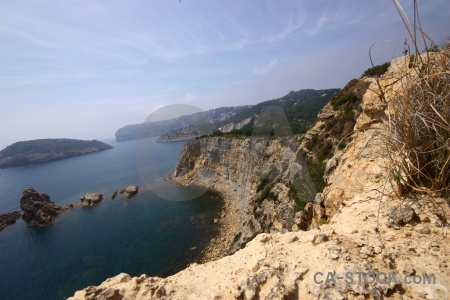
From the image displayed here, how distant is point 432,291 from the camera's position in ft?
6.75

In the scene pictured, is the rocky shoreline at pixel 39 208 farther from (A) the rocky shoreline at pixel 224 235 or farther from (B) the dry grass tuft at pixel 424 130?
(B) the dry grass tuft at pixel 424 130

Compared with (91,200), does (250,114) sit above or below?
above

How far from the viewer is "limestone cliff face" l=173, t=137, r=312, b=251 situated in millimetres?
21155

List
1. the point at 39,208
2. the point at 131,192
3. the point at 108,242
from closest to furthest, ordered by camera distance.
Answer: the point at 108,242 → the point at 39,208 → the point at 131,192

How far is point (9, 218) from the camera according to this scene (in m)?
48.2

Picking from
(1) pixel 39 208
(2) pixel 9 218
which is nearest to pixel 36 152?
(2) pixel 9 218

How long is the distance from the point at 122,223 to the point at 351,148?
128 ft

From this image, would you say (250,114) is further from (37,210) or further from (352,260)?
(352,260)

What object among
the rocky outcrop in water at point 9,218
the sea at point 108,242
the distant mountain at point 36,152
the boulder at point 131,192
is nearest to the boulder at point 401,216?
the sea at point 108,242

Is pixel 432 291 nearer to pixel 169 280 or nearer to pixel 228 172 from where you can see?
pixel 169 280

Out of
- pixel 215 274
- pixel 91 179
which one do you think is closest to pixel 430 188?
pixel 215 274

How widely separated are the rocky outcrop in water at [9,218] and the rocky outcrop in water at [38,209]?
2869 mm

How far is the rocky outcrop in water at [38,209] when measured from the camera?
143 feet

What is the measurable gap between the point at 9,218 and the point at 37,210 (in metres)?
9.51
